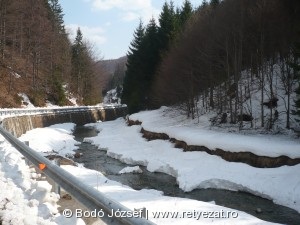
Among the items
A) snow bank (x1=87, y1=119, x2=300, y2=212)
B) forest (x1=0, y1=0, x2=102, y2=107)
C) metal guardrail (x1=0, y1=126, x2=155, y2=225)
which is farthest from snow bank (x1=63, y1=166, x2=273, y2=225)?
forest (x1=0, y1=0, x2=102, y2=107)

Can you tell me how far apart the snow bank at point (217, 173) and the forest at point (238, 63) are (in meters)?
5.31

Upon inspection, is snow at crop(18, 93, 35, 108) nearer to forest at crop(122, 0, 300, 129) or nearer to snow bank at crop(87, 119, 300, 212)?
forest at crop(122, 0, 300, 129)

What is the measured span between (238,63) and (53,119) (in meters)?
21.2

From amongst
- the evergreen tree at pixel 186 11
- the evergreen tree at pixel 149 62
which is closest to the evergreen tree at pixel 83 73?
the evergreen tree at pixel 149 62

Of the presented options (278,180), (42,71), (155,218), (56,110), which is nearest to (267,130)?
(278,180)

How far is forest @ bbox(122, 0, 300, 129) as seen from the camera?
88.6ft

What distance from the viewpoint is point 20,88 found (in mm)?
47656

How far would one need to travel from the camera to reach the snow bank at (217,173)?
14656 millimetres

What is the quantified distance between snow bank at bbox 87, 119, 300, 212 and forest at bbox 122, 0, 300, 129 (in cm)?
531

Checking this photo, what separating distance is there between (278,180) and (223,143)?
5.14 meters

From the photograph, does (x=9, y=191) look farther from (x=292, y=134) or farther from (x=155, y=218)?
(x=292, y=134)

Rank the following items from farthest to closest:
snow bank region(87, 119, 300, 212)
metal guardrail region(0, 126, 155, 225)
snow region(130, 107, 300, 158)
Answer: snow region(130, 107, 300, 158)
snow bank region(87, 119, 300, 212)
metal guardrail region(0, 126, 155, 225)

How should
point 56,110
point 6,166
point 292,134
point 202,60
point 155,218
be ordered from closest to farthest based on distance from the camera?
point 155,218 → point 6,166 → point 292,134 → point 202,60 → point 56,110

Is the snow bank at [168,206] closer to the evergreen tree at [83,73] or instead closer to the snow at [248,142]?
the snow at [248,142]
